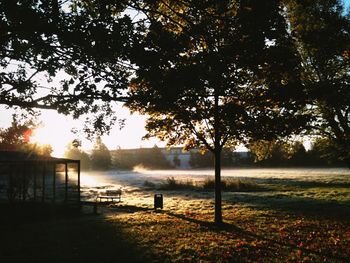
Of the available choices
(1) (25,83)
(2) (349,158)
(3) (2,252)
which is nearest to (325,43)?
(2) (349,158)

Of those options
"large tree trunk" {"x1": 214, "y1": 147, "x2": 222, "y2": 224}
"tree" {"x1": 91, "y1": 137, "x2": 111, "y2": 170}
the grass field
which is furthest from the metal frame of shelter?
"tree" {"x1": 91, "y1": 137, "x2": 111, "y2": 170}

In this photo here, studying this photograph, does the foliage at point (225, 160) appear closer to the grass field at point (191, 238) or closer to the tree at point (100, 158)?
the tree at point (100, 158)

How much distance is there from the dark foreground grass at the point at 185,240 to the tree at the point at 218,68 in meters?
2.24

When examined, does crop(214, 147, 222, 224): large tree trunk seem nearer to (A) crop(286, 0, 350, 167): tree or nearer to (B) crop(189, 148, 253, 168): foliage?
(A) crop(286, 0, 350, 167): tree

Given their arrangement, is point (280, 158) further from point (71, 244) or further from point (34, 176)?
point (71, 244)

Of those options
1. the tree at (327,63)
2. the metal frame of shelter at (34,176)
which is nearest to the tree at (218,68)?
the tree at (327,63)

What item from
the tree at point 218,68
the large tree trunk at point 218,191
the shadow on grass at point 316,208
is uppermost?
the tree at point 218,68

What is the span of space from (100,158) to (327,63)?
329 feet

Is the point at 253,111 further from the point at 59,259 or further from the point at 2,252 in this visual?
the point at 2,252

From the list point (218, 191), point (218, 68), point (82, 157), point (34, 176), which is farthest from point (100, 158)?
point (218, 68)

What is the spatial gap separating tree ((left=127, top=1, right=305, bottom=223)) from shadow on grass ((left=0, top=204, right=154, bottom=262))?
4.09m

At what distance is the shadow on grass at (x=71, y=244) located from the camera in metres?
9.32

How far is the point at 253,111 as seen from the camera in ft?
45.5

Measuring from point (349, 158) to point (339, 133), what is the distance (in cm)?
222
